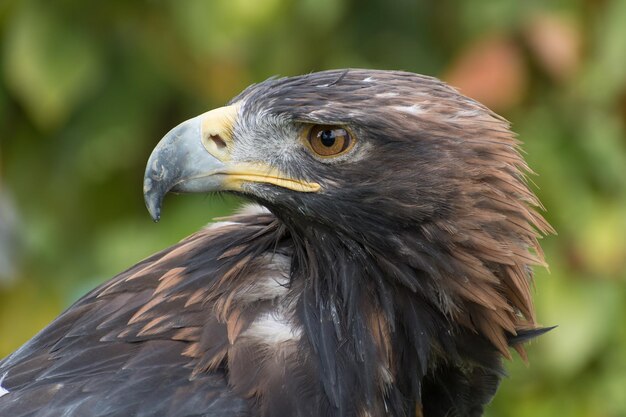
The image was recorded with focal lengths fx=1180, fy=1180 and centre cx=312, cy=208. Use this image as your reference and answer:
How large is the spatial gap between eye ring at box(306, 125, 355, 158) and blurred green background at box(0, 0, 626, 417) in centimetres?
242

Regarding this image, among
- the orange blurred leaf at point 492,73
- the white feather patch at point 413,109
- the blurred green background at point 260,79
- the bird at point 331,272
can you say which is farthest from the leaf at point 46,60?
the white feather patch at point 413,109

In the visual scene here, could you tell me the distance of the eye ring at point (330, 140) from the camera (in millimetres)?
3266

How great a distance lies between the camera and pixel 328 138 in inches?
129

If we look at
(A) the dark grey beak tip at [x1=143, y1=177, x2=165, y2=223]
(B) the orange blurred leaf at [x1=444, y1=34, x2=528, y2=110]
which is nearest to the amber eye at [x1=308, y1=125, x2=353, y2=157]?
(A) the dark grey beak tip at [x1=143, y1=177, x2=165, y2=223]

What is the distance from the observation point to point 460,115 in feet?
11.1

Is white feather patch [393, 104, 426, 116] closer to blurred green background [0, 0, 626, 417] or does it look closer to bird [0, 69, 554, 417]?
bird [0, 69, 554, 417]

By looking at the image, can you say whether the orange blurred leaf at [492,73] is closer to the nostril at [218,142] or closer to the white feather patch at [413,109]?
the white feather patch at [413,109]

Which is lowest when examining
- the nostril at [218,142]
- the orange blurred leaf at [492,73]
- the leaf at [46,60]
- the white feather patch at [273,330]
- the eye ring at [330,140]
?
the white feather patch at [273,330]

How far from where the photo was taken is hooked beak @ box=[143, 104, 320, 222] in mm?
3285

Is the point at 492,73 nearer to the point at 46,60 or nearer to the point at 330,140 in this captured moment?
the point at 46,60

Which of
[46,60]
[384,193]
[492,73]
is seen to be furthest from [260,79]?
[384,193]

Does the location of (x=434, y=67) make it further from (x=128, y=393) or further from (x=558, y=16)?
(x=128, y=393)

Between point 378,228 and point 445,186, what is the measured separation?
224 millimetres

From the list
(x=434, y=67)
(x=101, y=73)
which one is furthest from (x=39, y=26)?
(x=434, y=67)
